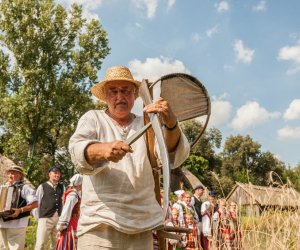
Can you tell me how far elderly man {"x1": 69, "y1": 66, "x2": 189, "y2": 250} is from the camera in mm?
2232

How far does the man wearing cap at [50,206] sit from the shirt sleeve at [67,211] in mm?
1392

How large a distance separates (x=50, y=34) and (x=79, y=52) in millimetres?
2112

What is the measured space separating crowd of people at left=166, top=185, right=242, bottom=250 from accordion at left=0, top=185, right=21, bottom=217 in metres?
2.39

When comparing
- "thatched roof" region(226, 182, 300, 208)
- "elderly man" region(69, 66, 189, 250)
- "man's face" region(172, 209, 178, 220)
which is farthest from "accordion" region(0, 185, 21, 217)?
"elderly man" region(69, 66, 189, 250)

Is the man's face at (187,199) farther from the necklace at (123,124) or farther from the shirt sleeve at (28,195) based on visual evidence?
the necklace at (123,124)

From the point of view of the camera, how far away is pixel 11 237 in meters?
6.57

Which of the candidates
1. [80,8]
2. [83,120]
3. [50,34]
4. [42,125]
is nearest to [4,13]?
[50,34]

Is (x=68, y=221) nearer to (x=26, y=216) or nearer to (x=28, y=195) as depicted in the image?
(x=26, y=216)

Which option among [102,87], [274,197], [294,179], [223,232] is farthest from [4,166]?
[102,87]

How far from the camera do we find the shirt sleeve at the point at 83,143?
220 centimetres

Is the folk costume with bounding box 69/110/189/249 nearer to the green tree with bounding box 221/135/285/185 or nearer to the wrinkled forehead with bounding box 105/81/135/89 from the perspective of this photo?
the wrinkled forehead with bounding box 105/81/135/89

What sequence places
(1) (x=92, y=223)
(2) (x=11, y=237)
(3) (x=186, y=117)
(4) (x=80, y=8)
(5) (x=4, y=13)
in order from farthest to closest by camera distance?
(4) (x=80, y=8), (5) (x=4, y=13), (2) (x=11, y=237), (3) (x=186, y=117), (1) (x=92, y=223)

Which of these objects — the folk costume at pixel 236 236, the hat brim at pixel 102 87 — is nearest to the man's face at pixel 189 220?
the folk costume at pixel 236 236

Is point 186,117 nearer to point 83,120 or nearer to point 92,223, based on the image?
point 83,120
